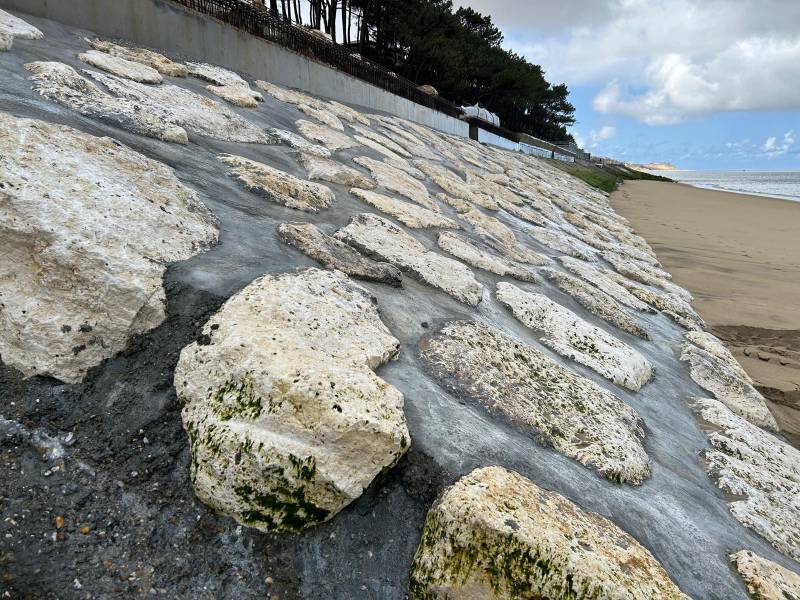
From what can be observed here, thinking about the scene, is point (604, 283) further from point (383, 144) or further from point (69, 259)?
point (69, 259)

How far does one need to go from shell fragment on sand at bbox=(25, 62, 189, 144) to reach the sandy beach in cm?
457

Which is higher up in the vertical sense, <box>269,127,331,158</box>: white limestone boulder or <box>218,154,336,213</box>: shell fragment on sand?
<box>269,127,331,158</box>: white limestone boulder

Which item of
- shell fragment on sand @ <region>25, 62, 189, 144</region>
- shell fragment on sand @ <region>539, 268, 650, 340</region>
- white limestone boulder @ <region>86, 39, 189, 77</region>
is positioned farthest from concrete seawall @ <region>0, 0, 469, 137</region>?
shell fragment on sand @ <region>539, 268, 650, 340</region>

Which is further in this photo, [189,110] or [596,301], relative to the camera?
[596,301]

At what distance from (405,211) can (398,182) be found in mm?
1005

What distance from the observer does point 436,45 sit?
32.1 meters

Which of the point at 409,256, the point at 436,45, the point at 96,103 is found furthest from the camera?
the point at 436,45

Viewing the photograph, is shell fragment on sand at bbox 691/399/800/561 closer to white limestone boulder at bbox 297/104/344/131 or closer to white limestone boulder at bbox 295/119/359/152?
white limestone boulder at bbox 295/119/359/152

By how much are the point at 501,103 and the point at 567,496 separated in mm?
55186

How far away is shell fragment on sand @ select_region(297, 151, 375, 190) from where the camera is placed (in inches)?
144

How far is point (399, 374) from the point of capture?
5.59 feet

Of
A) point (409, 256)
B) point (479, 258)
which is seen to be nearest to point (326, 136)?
point (479, 258)

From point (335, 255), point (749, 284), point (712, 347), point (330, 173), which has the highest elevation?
point (330, 173)

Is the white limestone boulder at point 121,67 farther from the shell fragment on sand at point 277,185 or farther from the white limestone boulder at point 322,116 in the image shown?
the white limestone boulder at point 322,116
